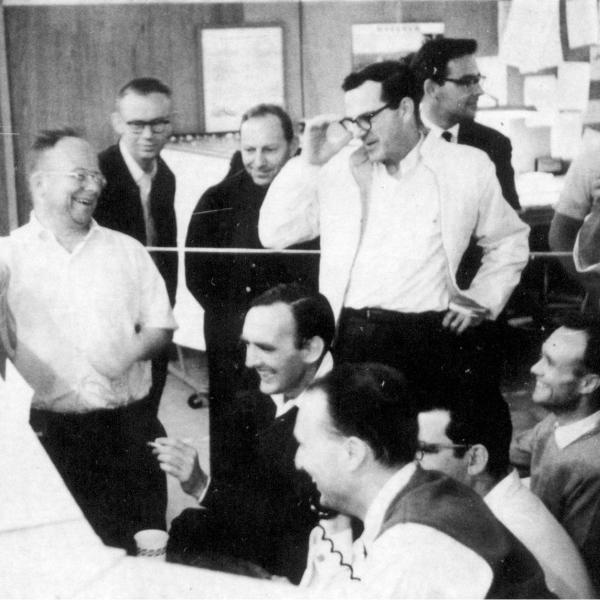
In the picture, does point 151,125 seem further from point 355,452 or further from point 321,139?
point 355,452

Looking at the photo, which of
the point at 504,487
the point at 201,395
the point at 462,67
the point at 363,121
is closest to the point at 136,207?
the point at 201,395

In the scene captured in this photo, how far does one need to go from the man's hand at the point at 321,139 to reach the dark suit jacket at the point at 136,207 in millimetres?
314

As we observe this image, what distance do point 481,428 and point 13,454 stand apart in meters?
0.98

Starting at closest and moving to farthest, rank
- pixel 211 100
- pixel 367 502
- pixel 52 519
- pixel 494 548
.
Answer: pixel 494 548 < pixel 367 502 < pixel 52 519 < pixel 211 100

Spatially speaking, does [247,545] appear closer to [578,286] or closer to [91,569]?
[91,569]

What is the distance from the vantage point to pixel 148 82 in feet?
6.69

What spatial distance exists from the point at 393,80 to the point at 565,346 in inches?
24.9

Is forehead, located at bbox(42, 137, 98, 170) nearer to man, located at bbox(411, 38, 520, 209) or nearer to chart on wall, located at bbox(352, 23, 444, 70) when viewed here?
chart on wall, located at bbox(352, 23, 444, 70)

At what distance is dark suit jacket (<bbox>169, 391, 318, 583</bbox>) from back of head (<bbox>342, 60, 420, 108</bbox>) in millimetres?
666

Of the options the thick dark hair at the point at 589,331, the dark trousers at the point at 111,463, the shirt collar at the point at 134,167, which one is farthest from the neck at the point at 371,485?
the shirt collar at the point at 134,167

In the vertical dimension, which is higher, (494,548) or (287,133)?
(287,133)

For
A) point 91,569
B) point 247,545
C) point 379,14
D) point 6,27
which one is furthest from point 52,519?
point 379,14

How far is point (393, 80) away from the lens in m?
1.91

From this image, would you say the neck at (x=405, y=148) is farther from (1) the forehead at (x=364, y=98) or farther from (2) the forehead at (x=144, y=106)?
(2) the forehead at (x=144, y=106)
